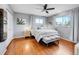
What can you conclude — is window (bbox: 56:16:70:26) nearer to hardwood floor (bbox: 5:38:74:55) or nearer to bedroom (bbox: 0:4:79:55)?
bedroom (bbox: 0:4:79:55)

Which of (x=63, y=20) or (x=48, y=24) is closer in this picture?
(x=48, y=24)

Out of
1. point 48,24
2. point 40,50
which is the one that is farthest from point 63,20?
point 40,50

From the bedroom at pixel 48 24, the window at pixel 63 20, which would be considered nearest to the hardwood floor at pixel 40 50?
the bedroom at pixel 48 24

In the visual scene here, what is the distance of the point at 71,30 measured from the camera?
265 centimetres

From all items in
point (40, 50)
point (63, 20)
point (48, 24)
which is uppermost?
point (63, 20)

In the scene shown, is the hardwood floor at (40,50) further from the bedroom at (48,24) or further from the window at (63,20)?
the window at (63,20)

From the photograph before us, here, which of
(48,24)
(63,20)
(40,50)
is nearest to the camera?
(40,50)

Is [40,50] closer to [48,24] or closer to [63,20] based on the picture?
[48,24]

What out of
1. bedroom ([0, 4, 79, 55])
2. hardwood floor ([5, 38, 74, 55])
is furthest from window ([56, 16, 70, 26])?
hardwood floor ([5, 38, 74, 55])

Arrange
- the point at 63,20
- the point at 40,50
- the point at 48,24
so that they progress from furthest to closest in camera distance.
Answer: the point at 63,20 < the point at 48,24 < the point at 40,50

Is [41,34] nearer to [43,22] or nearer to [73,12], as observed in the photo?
[43,22]

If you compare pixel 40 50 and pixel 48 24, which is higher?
pixel 48 24

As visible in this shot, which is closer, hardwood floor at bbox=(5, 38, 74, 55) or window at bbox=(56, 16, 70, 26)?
hardwood floor at bbox=(5, 38, 74, 55)

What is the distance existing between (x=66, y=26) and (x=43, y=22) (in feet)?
4.38
